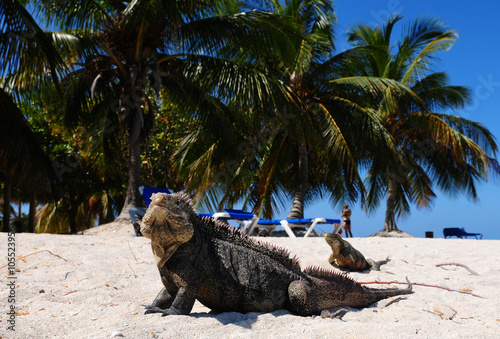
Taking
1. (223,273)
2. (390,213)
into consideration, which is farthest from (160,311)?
(390,213)

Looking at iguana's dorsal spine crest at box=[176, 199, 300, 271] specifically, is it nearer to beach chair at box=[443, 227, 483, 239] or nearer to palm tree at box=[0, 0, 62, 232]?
palm tree at box=[0, 0, 62, 232]

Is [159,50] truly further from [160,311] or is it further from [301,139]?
[160,311]

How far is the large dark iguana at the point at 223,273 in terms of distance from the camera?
323 cm

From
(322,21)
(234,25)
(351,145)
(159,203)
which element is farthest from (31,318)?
(322,21)

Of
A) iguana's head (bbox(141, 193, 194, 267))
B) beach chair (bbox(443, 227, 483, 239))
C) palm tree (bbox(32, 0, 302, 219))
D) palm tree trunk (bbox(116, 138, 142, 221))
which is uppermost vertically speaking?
palm tree (bbox(32, 0, 302, 219))

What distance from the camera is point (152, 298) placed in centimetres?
425

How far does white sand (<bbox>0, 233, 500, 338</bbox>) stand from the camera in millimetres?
3064

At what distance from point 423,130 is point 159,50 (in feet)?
34.9

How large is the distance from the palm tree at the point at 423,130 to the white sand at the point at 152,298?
439 inches

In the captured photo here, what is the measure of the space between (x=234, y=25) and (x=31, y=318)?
8658 mm

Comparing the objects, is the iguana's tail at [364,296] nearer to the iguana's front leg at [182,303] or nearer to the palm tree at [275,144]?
the iguana's front leg at [182,303]

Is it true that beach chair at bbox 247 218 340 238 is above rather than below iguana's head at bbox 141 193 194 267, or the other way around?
below

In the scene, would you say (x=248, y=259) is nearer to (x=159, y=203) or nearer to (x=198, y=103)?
(x=159, y=203)

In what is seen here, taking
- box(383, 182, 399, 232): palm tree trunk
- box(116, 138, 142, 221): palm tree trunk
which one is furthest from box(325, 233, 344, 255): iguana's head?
box(383, 182, 399, 232): palm tree trunk
